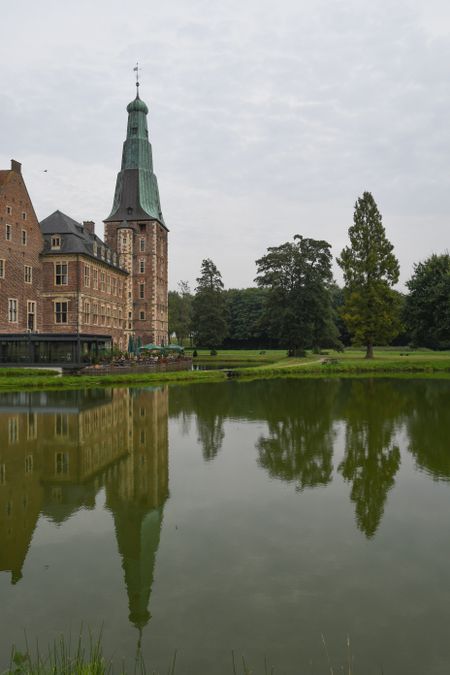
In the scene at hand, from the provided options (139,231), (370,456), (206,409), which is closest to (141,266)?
(139,231)

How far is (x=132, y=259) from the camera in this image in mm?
78438

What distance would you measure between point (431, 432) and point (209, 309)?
73.5 m

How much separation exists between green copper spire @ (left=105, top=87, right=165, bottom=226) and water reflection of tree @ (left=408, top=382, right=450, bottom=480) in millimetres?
57540

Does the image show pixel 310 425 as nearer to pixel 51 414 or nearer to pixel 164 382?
pixel 51 414

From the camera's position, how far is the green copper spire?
7944cm

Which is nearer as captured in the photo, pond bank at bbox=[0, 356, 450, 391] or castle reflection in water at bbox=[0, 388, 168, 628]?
castle reflection in water at bbox=[0, 388, 168, 628]

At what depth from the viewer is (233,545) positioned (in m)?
9.16

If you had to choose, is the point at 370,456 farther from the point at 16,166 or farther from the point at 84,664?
the point at 16,166

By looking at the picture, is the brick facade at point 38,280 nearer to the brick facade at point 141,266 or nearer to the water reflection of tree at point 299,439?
the brick facade at point 141,266

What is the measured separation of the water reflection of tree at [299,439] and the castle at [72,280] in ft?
95.8

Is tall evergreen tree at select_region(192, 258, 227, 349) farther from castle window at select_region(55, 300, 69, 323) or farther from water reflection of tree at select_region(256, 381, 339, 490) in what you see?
water reflection of tree at select_region(256, 381, 339, 490)

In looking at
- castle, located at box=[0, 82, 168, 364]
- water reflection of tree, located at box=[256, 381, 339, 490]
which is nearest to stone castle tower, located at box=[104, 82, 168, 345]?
castle, located at box=[0, 82, 168, 364]

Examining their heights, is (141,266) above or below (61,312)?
above

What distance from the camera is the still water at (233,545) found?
6391 mm
